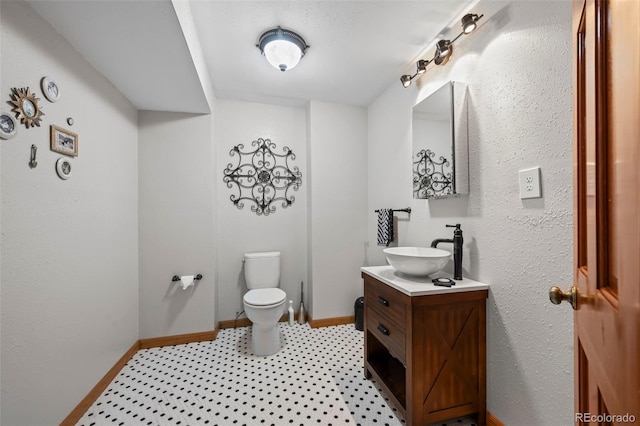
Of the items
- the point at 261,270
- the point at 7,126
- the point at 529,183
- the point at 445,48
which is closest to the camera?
the point at 7,126

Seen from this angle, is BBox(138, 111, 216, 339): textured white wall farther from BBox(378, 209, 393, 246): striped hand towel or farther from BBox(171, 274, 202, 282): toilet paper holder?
BBox(378, 209, 393, 246): striped hand towel

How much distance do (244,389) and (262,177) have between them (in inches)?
73.2

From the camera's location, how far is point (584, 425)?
0.62 m

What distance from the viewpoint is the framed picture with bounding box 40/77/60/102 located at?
122 centimetres

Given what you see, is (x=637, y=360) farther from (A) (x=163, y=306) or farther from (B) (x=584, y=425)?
(A) (x=163, y=306)

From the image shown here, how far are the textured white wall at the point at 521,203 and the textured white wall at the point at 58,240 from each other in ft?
7.23

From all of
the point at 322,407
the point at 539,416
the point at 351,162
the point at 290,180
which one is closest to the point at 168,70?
the point at 290,180

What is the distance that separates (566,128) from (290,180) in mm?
2212

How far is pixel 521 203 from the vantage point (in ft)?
4.07

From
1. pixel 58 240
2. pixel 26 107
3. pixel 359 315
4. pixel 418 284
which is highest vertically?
pixel 26 107

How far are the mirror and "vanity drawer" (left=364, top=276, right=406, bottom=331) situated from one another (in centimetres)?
70

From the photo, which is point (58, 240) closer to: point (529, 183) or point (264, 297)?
point (264, 297)

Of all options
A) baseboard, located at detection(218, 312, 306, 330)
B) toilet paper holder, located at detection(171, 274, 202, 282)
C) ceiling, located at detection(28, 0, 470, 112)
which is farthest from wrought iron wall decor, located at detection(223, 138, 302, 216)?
baseboard, located at detection(218, 312, 306, 330)

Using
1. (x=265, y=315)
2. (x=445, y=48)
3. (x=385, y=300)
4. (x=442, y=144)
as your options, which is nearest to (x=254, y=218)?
(x=265, y=315)
